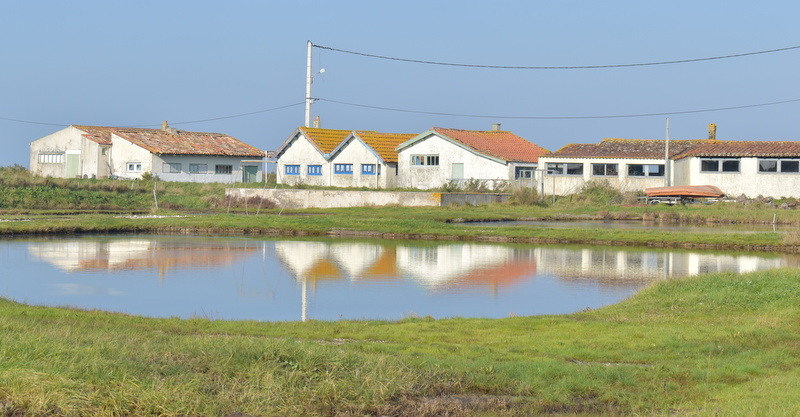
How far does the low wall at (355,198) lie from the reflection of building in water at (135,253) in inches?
586

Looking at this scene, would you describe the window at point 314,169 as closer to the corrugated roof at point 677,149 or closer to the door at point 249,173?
the door at point 249,173

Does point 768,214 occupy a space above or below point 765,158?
below

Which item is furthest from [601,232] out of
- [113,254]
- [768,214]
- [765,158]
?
[765,158]

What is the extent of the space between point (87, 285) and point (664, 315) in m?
12.5

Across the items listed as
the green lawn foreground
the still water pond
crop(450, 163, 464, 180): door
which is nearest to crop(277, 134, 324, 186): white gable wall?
crop(450, 163, 464, 180): door

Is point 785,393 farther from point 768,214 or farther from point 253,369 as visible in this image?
point 768,214

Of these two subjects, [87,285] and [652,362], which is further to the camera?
[87,285]

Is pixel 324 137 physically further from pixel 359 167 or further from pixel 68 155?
pixel 68 155

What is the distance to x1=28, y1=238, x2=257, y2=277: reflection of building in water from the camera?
2433 cm

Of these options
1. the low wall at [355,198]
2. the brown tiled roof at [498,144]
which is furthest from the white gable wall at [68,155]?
the brown tiled roof at [498,144]

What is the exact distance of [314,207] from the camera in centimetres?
4778

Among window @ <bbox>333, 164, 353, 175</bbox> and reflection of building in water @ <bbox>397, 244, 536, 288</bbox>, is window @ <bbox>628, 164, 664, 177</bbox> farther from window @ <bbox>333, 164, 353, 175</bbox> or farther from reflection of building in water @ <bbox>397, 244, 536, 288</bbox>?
reflection of building in water @ <bbox>397, 244, 536, 288</bbox>

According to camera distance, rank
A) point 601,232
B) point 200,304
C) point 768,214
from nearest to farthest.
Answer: point 200,304, point 601,232, point 768,214

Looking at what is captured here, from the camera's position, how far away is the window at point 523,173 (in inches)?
2115
